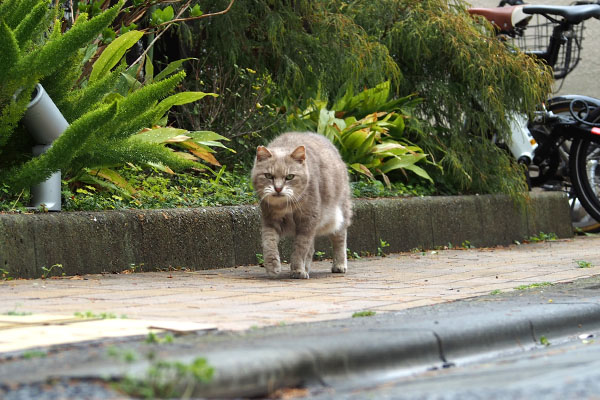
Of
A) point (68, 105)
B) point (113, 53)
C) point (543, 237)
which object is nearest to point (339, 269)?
point (68, 105)

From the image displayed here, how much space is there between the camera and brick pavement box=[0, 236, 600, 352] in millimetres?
3564

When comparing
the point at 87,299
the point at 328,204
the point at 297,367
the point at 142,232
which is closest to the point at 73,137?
the point at 142,232

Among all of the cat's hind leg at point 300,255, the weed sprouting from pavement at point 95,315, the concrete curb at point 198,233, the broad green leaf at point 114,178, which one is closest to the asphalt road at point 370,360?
the weed sprouting from pavement at point 95,315

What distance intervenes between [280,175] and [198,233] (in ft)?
2.78

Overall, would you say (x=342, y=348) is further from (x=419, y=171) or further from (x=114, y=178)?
(x=419, y=171)

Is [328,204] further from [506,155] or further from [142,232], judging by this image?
[506,155]

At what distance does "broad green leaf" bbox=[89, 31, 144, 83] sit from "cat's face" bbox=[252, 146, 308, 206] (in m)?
1.48

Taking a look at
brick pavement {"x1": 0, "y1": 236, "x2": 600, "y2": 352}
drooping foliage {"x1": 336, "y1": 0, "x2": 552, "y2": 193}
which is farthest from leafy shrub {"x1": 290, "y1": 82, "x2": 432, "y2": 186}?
brick pavement {"x1": 0, "y1": 236, "x2": 600, "y2": 352}

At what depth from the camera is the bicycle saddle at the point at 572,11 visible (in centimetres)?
978

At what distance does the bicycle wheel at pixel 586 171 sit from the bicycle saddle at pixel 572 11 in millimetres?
1469

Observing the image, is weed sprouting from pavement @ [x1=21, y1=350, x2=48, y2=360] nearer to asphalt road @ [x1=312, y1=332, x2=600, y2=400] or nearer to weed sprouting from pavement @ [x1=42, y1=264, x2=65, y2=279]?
asphalt road @ [x1=312, y1=332, x2=600, y2=400]

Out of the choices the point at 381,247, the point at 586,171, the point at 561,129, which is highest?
the point at 561,129

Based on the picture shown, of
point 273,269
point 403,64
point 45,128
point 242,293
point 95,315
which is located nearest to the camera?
point 95,315

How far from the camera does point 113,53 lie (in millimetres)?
6758
